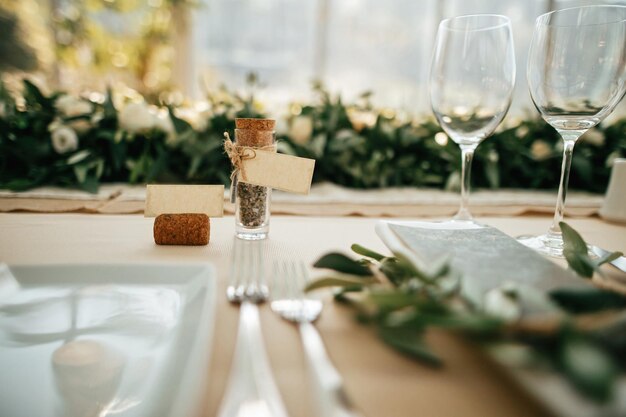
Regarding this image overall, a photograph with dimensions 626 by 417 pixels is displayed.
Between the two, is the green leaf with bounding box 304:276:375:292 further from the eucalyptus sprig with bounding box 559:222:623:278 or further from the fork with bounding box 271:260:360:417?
the eucalyptus sprig with bounding box 559:222:623:278

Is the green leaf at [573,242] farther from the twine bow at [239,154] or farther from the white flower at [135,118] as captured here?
the white flower at [135,118]

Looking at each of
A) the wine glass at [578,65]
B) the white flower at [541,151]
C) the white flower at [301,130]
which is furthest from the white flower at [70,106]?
the white flower at [541,151]

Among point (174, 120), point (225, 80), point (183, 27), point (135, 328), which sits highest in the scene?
point (183, 27)

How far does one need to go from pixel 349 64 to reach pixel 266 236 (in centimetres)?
333

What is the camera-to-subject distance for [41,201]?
2.68ft

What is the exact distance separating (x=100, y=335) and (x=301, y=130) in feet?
2.54

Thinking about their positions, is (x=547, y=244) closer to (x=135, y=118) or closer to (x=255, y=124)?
(x=255, y=124)

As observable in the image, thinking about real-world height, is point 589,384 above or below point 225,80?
below

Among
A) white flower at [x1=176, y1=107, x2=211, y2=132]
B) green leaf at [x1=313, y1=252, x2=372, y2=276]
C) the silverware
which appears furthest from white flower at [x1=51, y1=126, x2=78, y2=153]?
the silverware

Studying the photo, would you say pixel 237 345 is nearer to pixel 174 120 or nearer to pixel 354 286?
pixel 354 286

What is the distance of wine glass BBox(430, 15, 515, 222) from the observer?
62 cm

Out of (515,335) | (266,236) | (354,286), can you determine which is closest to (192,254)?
(266,236)

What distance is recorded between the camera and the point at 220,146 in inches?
40.7

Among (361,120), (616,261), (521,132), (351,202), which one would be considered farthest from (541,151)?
(616,261)
